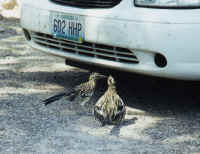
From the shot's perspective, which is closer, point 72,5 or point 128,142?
point 128,142

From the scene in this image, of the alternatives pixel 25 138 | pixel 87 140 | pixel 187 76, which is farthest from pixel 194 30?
pixel 25 138

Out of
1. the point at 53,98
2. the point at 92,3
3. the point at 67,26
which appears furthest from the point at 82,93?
the point at 92,3

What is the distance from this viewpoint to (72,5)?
4816mm

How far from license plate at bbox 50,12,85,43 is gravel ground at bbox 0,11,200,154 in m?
0.59

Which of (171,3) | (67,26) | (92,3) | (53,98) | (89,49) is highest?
(171,3)

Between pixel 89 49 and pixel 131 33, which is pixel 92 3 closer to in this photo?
pixel 89 49

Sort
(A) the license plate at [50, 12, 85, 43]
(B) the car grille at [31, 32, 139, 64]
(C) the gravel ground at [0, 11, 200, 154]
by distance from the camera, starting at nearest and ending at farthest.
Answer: (C) the gravel ground at [0, 11, 200, 154] < (B) the car grille at [31, 32, 139, 64] < (A) the license plate at [50, 12, 85, 43]

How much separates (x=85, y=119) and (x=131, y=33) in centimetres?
77

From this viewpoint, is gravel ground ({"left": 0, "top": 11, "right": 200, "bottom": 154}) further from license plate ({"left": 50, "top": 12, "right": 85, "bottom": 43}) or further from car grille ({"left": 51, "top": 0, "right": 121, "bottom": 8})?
car grille ({"left": 51, "top": 0, "right": 121, "bottom": 8})

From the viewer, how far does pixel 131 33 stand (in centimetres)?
430

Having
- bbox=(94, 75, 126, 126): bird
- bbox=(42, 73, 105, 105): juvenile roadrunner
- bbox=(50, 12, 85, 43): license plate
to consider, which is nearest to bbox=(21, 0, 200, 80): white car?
bbox=(50, 12, 85, 43): license plate

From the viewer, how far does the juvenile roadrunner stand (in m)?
4.73

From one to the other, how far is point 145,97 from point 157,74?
80cm

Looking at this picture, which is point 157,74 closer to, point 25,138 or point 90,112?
point 90,112
